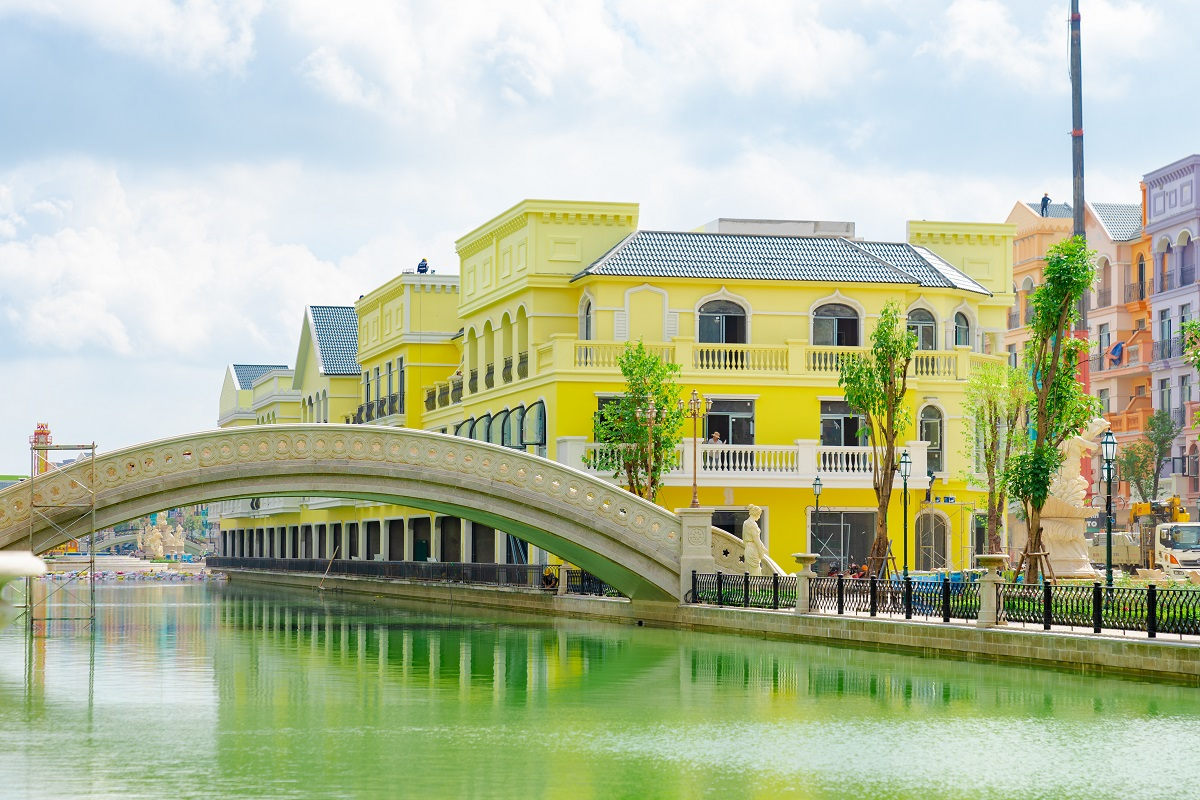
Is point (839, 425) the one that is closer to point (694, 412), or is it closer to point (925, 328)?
point (925, 328)

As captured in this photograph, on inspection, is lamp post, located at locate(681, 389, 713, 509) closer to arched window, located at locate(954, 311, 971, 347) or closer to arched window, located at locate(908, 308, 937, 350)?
arched window, located at locate(908, 308, 937, 350)

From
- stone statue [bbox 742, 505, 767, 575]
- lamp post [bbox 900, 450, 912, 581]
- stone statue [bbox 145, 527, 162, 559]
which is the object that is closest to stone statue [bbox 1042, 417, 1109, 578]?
stone statue [bbox 742, 505, 767, 575]

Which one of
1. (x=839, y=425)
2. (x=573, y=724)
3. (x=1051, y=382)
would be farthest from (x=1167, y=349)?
(x=573, y=724)

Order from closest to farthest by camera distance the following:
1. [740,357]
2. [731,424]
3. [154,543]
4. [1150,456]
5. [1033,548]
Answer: [1033,548]
[731,424]
[740,357]
[1150,456]
[154,543]

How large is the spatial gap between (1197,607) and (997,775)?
953 cm

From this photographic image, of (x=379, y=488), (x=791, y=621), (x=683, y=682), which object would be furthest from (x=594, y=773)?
(x=379, y=488)

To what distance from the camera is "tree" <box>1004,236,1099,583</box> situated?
100 feet

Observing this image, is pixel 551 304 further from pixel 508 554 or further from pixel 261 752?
pixel 261 752

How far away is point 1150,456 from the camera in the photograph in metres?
63.2

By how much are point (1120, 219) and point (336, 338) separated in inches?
1287

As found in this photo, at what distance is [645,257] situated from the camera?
4544cm

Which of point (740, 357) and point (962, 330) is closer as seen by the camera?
point (740, 357)

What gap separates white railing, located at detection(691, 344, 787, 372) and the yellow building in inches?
1.5

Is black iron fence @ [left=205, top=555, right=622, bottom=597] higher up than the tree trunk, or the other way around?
the tree trunk
